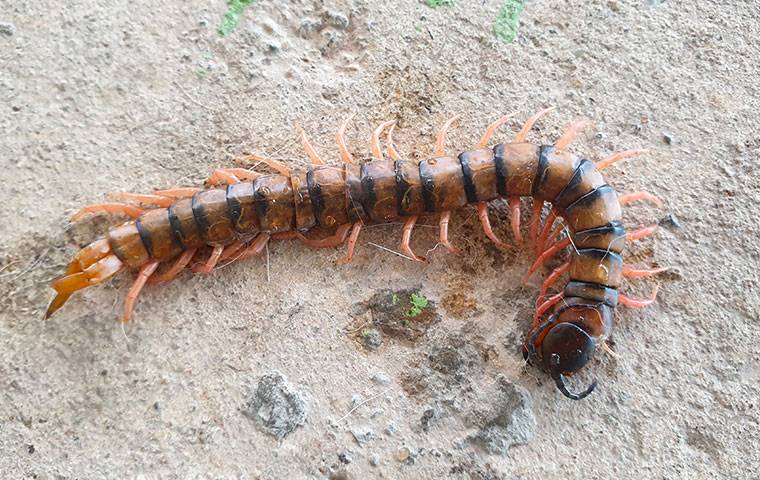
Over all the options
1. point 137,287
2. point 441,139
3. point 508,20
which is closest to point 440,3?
point 508,20

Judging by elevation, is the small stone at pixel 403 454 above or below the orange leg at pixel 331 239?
below

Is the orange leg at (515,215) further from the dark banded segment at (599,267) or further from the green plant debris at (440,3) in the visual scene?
the green plant debris at (440,3)

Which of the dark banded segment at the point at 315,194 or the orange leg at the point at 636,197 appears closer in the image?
the dark banded segment at the point at 315,194

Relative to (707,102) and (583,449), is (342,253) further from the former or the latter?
(707,102)

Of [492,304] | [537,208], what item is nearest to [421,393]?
[492,304]

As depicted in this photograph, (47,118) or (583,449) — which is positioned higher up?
(47,118)

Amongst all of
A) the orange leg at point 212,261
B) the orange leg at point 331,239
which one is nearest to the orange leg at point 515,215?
the orange leg at point 331,239

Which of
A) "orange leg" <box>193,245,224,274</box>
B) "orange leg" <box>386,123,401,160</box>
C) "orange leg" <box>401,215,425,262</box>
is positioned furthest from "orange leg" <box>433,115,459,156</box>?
"orange leg" <box>193,245,224,274</box>
